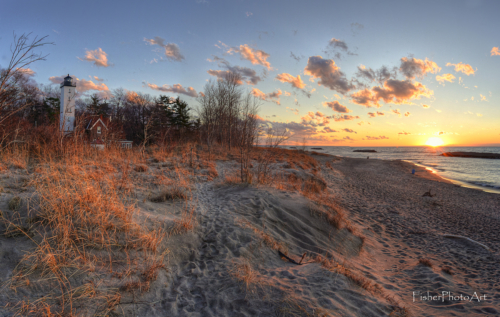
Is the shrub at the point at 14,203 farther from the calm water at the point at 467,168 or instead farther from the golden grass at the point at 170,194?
the calm water at the point at 467,168

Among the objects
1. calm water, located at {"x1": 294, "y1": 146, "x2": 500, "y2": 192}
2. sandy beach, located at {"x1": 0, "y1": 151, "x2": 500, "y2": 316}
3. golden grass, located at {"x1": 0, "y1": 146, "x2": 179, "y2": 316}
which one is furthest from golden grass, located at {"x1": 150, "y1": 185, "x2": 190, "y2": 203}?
calm water, located at {"x1": 294, "y1": 146, "x2": 500, "y2": 192}

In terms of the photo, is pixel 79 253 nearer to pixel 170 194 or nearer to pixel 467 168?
pixel 170 194

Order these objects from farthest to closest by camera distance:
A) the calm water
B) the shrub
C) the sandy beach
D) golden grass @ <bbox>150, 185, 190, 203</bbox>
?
1. the calm water
2. golden grass @ <bbox>150, 185, 190, 203</bbox>
3. the shrub
4. the sandy beach

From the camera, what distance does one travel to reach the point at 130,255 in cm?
317

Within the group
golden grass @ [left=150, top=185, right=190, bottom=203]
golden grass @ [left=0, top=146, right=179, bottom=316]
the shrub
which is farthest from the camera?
golden grass @ [left=150, top=185, right=190, bottom=203]

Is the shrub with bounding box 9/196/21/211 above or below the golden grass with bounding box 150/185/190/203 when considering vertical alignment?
above

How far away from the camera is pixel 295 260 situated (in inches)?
163

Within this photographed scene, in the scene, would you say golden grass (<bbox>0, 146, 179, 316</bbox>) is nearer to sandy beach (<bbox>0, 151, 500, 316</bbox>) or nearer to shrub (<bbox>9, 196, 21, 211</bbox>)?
shrub (<bbox>9, 196, 21, 211</bbox>)

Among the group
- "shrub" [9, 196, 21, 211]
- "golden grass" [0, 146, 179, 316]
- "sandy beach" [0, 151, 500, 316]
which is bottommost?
"sandy beach" [0, 151, 500, 316]

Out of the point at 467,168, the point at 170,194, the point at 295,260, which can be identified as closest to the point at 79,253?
the point at 295,260

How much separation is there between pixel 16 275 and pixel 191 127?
40.6 m

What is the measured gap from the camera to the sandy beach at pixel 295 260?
8.65 feet

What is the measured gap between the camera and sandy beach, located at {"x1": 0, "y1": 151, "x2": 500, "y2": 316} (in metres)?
2.64

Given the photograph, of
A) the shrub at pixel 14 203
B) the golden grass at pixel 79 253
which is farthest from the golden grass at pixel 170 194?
the shrub at pixel 14 203
